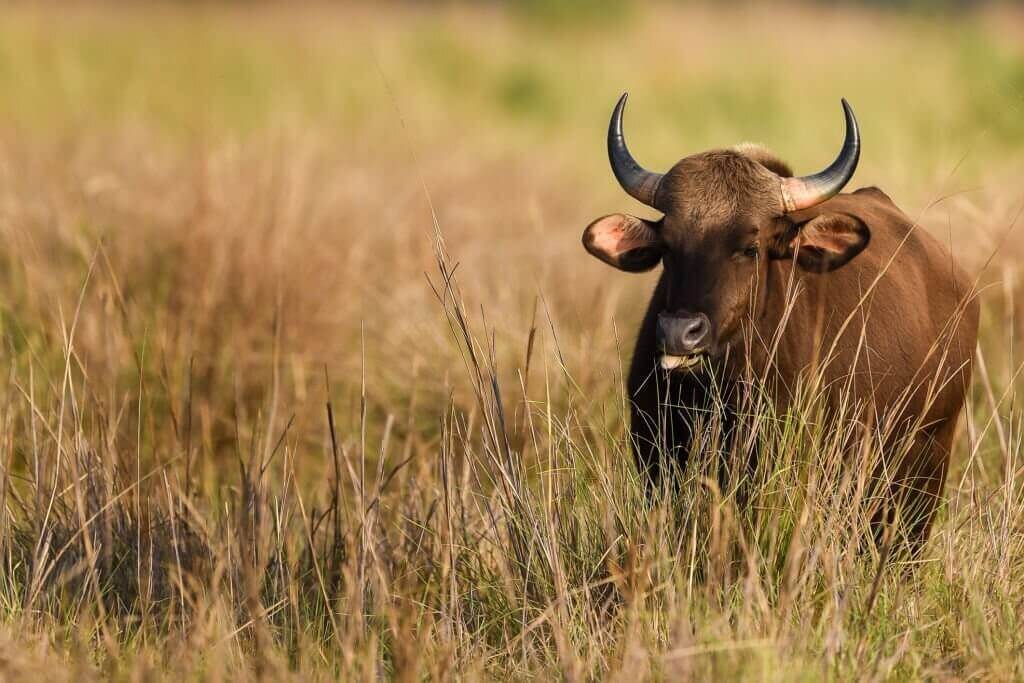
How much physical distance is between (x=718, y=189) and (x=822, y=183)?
30cm

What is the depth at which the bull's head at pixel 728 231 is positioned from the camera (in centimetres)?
412

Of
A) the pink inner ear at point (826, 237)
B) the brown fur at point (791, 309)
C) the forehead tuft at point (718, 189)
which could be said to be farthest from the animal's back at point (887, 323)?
the forehead tuft at point (718, 189)

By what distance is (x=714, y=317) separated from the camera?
13.4ft

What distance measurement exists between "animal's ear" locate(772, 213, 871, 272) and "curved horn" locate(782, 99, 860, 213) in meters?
0.06

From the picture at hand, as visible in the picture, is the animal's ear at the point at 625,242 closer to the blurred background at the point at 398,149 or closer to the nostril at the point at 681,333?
the blurred background at the point at 398,149

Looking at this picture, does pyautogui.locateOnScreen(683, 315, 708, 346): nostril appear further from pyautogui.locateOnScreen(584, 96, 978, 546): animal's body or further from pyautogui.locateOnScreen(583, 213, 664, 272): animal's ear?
pyautogui.locateOnScreen(583, 213, 664, 272): animal's ear

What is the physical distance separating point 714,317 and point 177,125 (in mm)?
9011

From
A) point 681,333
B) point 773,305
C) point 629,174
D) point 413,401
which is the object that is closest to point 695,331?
point 681,333

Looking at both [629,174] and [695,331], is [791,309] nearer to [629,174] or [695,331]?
[695,331]

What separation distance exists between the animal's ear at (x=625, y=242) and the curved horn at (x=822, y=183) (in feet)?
1.32

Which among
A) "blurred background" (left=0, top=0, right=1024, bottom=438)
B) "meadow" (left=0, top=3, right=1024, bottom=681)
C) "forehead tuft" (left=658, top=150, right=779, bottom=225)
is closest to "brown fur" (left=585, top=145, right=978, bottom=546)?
"forehead tuft" (left=658, top=150, right=779, bottom=225)

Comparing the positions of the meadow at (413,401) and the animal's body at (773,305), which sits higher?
the animal's body at (773,305)

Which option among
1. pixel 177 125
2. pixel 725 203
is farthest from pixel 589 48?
pixel 725 203

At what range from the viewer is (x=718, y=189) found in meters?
4.25
